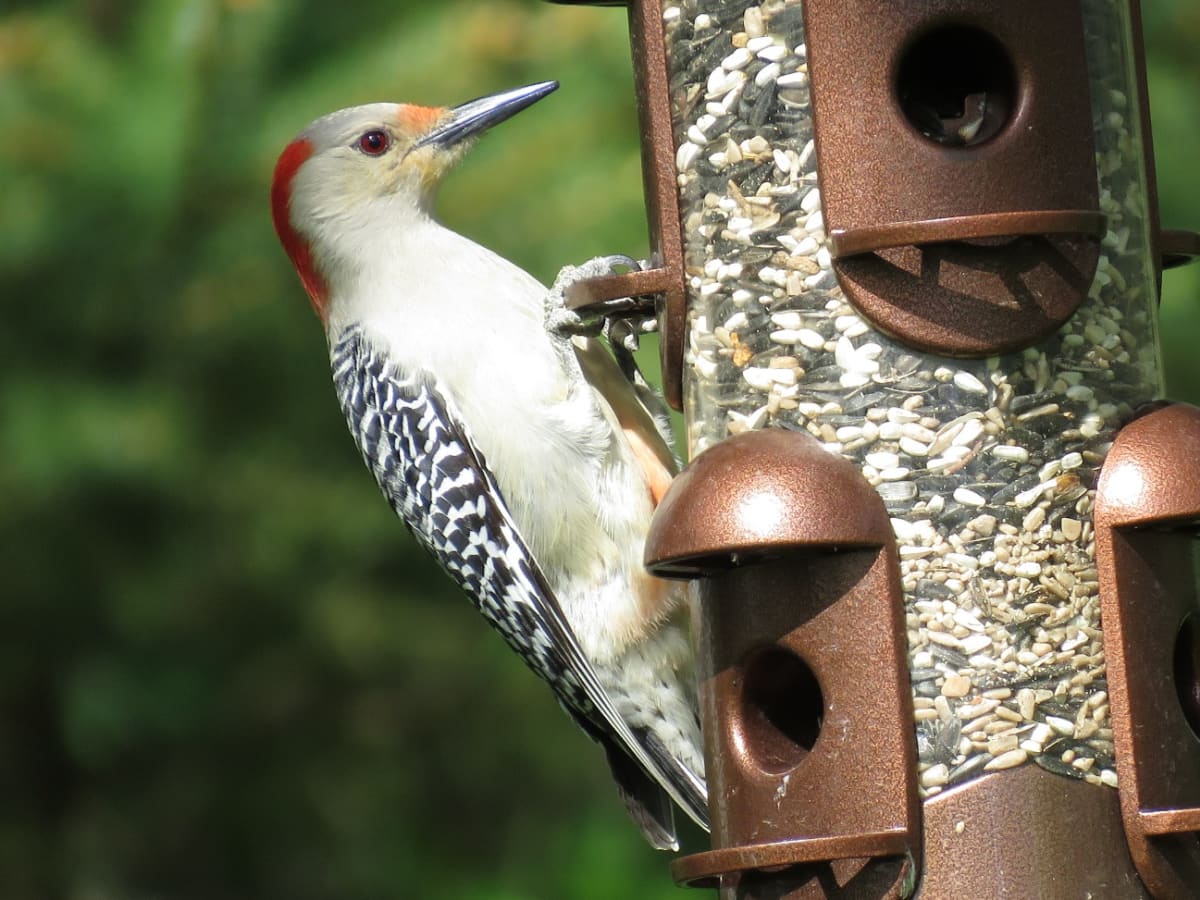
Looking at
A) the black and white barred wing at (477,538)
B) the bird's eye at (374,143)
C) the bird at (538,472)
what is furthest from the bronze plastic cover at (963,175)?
the bird's eye at (374,143)

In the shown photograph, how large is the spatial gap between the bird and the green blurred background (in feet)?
3.88

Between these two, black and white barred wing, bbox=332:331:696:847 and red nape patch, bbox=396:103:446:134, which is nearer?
black and white barred wing, bbox=332:331:696:847

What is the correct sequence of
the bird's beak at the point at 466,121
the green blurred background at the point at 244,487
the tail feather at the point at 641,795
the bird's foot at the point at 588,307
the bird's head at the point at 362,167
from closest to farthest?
the bird's foot at the point at 588,307 < the tail feather at the point at 641,795 < the bird's beak at the point at 466,121 < the bird's head at the point at 362,167 < the green blurred background at the point at 244,487

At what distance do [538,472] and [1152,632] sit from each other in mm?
1897

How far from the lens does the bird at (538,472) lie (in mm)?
4609

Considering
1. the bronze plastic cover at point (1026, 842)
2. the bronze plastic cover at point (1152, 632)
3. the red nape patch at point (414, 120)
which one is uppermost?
the red nape patch at point (414, 120)

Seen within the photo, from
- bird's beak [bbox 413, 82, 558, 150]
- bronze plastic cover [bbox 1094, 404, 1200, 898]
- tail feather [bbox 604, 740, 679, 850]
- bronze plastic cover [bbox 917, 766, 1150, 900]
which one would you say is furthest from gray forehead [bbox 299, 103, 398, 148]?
bronze plastic cover [bbox 917, 766, 1150, 900]

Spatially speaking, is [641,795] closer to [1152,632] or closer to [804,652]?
[804,652]

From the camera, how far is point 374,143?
5406mm

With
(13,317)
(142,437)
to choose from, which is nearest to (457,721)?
(142,437)

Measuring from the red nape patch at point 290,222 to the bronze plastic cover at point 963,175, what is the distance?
2.50 meters

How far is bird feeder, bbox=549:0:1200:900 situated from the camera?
123 inches

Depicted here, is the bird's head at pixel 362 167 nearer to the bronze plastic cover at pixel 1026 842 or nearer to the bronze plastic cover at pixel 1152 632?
the bronze plastic cover at pixel 1152 632

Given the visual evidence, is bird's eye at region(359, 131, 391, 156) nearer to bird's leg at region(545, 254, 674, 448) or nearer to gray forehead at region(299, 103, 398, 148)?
gray forehead at region(299, 103, 398, 148)
